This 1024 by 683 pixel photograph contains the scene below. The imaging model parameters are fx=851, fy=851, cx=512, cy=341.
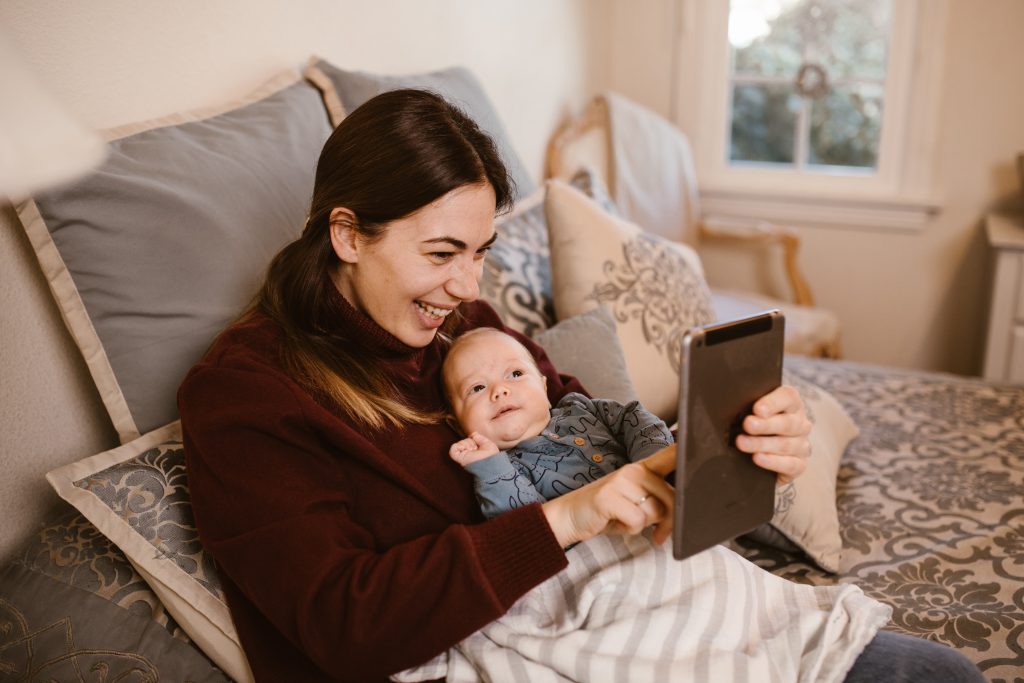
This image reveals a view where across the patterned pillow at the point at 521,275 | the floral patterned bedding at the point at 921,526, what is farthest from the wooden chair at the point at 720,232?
the patterned pillow at the point at 521,275

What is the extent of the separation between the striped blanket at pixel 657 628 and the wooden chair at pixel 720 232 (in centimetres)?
159

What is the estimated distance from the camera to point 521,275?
1654 mm

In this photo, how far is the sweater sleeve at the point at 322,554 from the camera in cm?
87

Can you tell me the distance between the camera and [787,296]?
3156 millimetres

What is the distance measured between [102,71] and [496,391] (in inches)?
28.9

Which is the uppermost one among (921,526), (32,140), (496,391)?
(32,140)

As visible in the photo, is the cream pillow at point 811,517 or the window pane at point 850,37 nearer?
the cream pillow at point 811,517

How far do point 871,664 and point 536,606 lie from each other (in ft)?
1.27

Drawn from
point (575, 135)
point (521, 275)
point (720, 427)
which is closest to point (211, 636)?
point (720, 427)

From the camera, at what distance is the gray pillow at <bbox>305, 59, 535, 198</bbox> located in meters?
1.59

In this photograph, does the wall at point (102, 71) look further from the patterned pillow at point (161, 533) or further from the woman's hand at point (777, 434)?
the woman's hand at point (777, 434)

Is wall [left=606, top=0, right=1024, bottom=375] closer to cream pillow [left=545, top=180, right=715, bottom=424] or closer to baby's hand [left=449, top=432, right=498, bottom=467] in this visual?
cream pillow [left=545, top=180, right=715, bottom=424]

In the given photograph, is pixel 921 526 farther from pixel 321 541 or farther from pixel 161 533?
pixel 161 533

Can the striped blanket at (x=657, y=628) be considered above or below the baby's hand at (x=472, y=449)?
below
